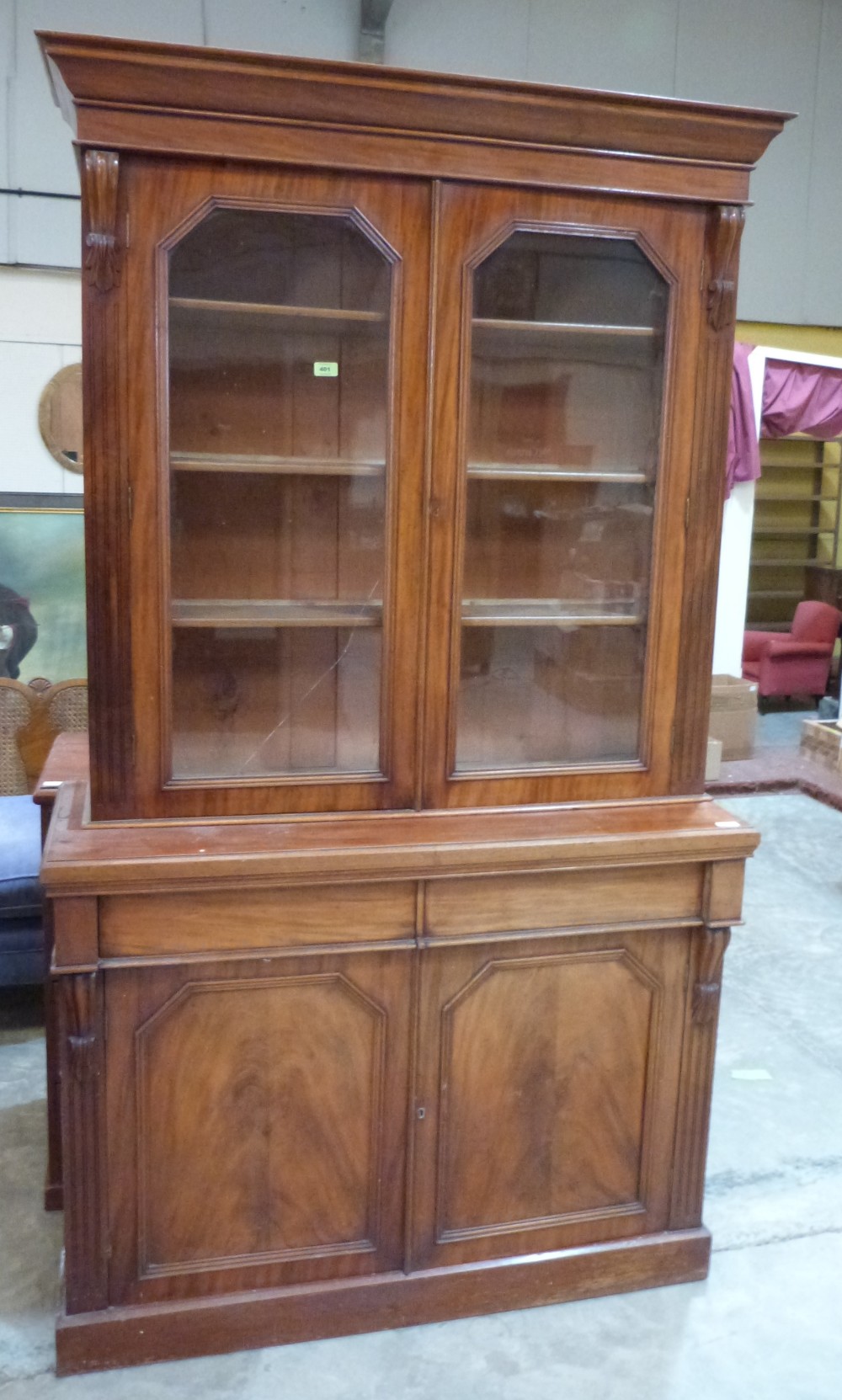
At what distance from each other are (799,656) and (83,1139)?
6460 millimetres

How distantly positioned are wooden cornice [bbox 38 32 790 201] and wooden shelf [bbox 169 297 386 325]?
0.23m

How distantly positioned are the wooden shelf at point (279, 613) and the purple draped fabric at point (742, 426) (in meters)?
4.45

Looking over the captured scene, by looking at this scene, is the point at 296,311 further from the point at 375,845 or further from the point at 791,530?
the point at 791,530

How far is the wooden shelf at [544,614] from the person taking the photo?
2111mm

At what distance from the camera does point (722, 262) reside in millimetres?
2010

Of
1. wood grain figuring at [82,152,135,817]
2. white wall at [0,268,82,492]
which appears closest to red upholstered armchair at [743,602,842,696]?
white wall at [0,268,82,492]

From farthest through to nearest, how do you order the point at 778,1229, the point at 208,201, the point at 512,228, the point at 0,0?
the point at 0,0 < the point at 778,1229 < the point at 512,228 < the point at 208,201

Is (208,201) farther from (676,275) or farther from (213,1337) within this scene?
(213,1337)

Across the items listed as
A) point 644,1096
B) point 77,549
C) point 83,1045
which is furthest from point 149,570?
point 77,549

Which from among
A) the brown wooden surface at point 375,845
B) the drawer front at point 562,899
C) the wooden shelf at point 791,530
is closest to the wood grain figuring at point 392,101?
the brown wooden surface at point 375,845

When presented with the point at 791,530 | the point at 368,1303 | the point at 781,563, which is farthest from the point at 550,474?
the point at 791,530

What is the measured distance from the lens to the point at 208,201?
1.80 m

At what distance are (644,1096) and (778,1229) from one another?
530mm

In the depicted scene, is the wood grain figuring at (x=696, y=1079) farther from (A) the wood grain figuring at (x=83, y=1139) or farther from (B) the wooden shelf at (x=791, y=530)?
(B) the wooden shelf at (x=791, y=530)
